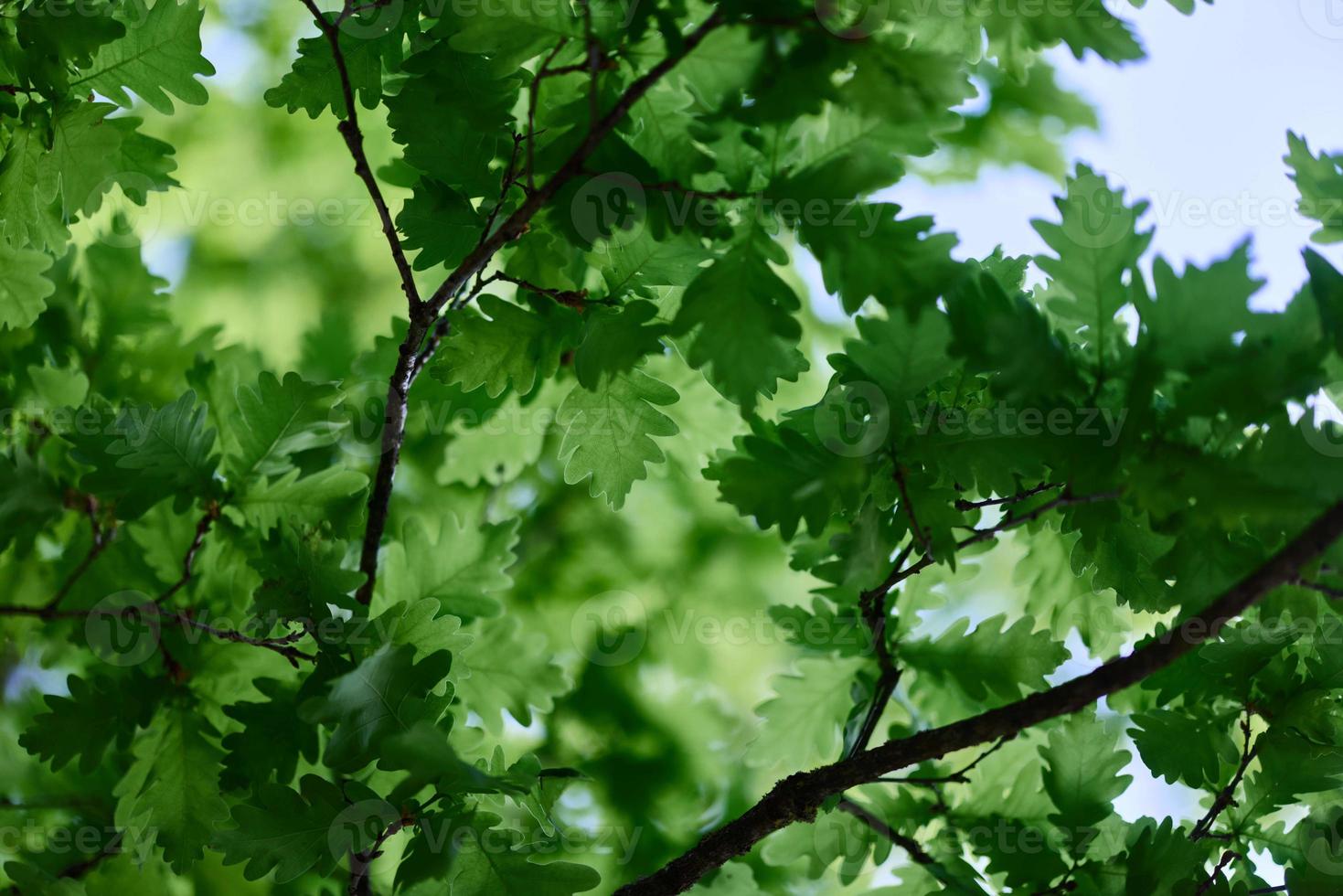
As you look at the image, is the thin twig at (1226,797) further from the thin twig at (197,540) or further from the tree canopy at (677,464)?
the thin twig at (197,540)

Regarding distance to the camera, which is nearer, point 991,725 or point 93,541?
point 991,725

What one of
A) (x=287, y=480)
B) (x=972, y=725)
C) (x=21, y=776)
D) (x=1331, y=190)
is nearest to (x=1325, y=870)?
(x=972, y=725)

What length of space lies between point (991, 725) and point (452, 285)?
73 centimetres

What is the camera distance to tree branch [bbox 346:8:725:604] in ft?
3.04

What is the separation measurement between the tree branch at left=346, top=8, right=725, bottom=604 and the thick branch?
20.1 inches

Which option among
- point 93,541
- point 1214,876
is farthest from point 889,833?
point 93,541

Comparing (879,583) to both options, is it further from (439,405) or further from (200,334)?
(200,334)

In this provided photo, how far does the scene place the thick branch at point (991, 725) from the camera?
2.82ft

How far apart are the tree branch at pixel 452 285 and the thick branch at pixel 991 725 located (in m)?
0.51

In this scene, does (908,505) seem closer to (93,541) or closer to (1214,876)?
(1214,876)

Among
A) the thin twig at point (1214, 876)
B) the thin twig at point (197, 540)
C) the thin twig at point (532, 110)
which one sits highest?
the thin twig at point (532, 110)

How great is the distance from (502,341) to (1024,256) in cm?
66

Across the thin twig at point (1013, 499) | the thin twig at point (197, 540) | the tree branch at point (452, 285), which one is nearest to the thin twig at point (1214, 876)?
the thin twig at point (1013, 499)

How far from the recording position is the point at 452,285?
3.65 feet
